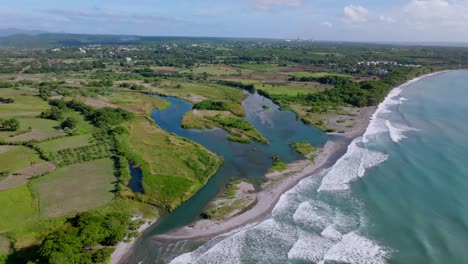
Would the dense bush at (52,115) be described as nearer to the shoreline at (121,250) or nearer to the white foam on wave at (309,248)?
the shoreline at (121,250)

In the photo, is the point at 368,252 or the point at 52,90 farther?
the point at 52,90

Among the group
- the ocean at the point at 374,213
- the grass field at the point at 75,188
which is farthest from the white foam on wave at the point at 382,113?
the grass field at the point at 75,188

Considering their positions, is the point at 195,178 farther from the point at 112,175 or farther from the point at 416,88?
the point at 416,88

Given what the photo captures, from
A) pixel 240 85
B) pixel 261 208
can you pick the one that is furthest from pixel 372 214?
pixel 240 85

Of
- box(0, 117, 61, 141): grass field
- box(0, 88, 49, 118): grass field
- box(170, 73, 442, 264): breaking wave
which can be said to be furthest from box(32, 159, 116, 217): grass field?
box(0, 88, 49, 118): grass field

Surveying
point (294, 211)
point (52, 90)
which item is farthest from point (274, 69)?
point (294, 211)

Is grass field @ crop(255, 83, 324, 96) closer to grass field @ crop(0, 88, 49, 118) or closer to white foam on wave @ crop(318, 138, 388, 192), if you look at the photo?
white foam on wave @ crop(318, 138, 388, 192)
